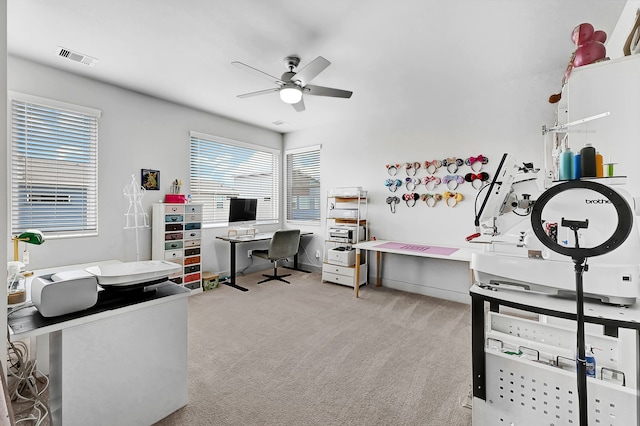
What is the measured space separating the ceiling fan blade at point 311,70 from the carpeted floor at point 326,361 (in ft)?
7.64

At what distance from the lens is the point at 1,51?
3.47 ft

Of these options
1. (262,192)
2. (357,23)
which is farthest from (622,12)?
(262,192)

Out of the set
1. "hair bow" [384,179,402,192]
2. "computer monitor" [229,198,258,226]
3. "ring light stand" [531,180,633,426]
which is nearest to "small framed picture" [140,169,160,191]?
"computer monitor" [229,198,258,226]

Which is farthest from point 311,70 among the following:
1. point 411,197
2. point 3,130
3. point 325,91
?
point 411,197

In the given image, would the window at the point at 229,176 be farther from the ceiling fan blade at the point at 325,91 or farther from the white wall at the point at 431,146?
the ceiling fan blade at the point at 325,91

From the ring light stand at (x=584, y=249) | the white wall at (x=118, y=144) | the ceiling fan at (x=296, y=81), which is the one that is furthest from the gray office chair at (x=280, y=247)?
the ring light stand at (x=584, y=249)

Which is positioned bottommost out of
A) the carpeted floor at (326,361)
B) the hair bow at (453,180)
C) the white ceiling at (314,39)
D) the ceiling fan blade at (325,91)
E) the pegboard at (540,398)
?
the carpeted floor at (326,361)

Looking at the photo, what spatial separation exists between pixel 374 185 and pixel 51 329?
386cm

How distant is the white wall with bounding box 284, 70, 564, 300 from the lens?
3.16m

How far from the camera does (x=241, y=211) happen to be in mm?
4461

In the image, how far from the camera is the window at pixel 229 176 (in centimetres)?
432

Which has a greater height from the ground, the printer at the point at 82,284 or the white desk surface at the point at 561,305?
the printer at the point at 82,284

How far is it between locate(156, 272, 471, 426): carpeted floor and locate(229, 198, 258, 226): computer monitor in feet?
3.93

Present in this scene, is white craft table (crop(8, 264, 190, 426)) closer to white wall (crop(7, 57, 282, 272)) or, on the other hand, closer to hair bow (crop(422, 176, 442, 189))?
white wall (crop(7, 57, 282, 272))
